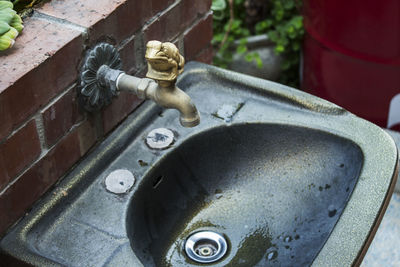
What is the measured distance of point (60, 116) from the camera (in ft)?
3.50

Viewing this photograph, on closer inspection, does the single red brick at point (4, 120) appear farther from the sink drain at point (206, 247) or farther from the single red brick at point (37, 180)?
the sink drain at point (206, 247)

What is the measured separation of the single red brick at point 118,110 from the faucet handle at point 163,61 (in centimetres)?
23

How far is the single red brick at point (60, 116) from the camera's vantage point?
40.8 inches

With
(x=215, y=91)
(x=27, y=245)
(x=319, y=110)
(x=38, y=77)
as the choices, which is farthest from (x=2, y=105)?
(x=319, y=110)

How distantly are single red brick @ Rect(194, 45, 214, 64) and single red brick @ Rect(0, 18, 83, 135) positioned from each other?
1.47 feet

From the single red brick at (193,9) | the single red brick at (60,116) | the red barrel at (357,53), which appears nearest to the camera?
the single red brick at (60,116)

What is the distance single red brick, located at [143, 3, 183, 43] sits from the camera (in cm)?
123

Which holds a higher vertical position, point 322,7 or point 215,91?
point 215,91

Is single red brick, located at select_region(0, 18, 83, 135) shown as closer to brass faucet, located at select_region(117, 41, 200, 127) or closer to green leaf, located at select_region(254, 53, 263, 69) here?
brass faucet, located at select_region(117, 41, 200, 127)

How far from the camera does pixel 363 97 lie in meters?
2.26

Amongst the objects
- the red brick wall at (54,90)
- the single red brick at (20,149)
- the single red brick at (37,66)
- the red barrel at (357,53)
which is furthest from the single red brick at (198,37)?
the red barrel at (357,53)

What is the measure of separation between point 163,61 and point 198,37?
473 millimetres

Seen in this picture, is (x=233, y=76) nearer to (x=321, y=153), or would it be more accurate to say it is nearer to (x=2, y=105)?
(x=321, y=153)

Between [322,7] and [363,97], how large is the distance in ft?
1.22
